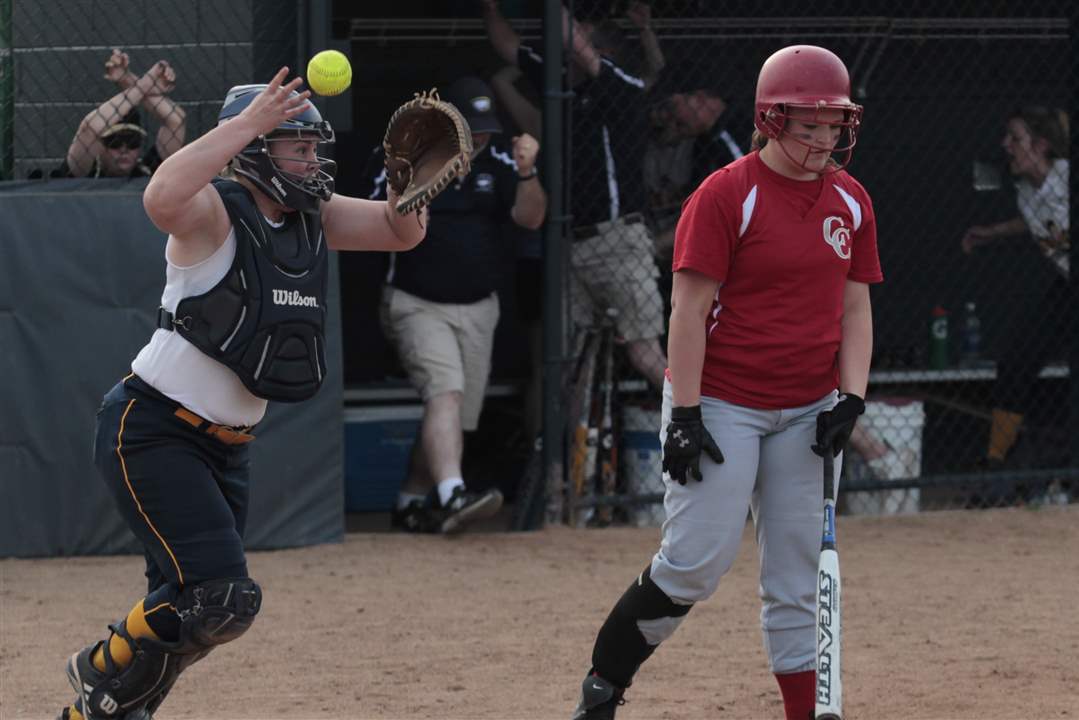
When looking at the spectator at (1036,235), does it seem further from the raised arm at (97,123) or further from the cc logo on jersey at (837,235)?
the cc logo on jersey at (837,235)

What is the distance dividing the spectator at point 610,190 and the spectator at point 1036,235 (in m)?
A: 2.12

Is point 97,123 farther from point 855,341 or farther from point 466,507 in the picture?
point 855,341

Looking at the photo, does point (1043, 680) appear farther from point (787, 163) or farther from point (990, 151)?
point (990, 151)

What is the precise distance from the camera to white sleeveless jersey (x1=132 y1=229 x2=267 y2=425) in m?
3.89

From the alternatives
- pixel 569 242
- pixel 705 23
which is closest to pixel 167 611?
pixel 569 242

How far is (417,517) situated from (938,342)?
122 inches

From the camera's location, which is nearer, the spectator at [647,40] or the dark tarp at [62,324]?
the dark tarp at [62,324]

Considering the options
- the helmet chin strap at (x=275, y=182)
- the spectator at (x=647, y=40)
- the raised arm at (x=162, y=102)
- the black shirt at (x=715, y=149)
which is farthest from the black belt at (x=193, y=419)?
the black shirt at (x=715, y=149)

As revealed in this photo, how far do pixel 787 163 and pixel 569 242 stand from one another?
148 inches

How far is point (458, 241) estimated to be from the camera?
772 centimetres

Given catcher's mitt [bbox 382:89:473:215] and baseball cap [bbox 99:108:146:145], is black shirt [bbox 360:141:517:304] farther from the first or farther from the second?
catcher's mitt [bbox 382:89:473:215]

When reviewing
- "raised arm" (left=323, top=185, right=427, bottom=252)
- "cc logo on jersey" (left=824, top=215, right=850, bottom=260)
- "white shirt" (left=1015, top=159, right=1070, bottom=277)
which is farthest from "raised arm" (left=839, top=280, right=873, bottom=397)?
"white shirt" (left=1015, top=159, right=1070, bottom=277)

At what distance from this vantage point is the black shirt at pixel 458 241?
7680 millimetres

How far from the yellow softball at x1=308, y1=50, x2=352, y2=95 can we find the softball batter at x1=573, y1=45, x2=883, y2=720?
906 millimetres
